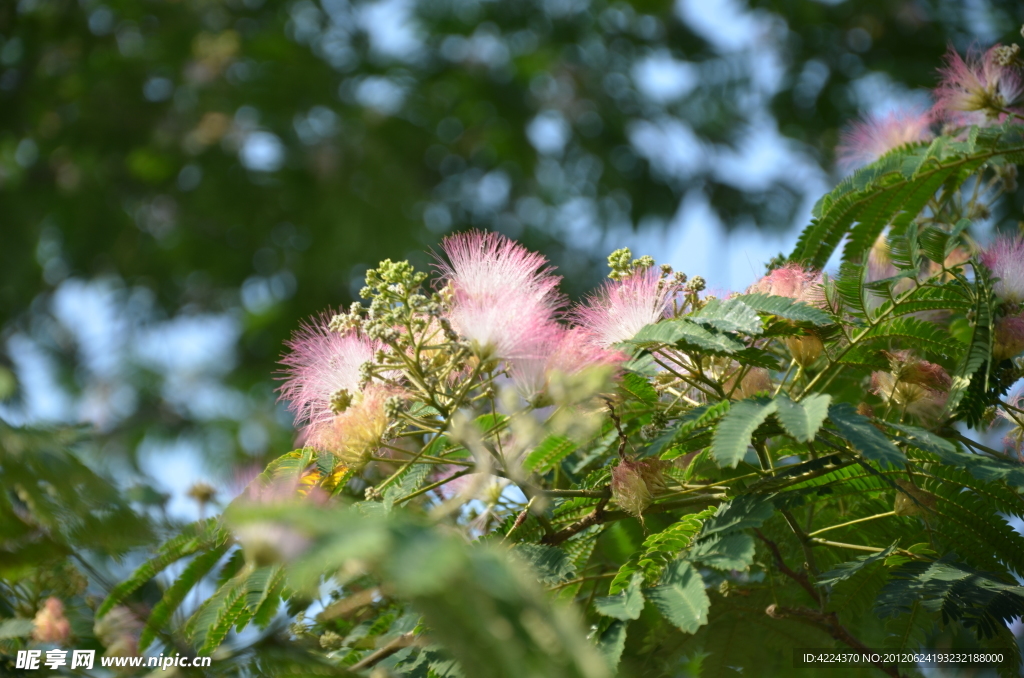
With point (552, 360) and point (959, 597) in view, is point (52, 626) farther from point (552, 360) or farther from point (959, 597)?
point (959, 597)

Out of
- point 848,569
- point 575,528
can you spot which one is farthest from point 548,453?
point 848,569

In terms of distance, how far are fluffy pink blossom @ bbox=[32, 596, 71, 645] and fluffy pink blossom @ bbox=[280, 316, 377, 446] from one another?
Answer: 801 mm

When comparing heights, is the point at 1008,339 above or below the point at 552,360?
below

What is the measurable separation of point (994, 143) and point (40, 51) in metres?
8.28

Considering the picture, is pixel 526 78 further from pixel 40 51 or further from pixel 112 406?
pixel 112 406

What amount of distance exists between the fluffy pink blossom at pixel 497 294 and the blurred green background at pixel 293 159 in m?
5.83

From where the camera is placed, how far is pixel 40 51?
26.3 ft

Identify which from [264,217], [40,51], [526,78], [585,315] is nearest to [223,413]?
[264,217]

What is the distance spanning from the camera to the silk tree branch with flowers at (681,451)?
1660 millimetres

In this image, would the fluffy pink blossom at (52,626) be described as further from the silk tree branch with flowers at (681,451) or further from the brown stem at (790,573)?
the brown stem at (790,573)

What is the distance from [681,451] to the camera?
1.88m

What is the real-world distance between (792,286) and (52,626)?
194cm

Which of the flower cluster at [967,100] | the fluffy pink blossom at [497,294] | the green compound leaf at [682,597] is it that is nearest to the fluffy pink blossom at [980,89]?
the flower cluster at [967,100]

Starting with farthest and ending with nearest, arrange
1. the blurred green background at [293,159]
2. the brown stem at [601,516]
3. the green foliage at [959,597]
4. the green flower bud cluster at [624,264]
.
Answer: the blurred green background at [293,159] → the green flower bud cluster at [624,264] → the brown stem at [601,516] → the green foliage at [959,597]
